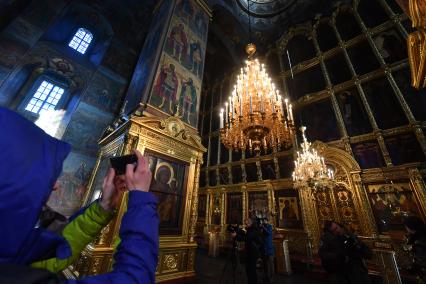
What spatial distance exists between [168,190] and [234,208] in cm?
671

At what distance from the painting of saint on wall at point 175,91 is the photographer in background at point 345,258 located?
213 inches

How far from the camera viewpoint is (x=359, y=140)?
25.7 ft

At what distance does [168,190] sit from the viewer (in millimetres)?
5184

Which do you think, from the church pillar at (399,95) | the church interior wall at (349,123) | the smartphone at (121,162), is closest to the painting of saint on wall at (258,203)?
the church interior wall at (349,123)

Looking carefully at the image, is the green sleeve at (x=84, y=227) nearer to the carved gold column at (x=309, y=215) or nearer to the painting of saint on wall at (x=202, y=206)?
the carved gold column at (x=309, y=215)

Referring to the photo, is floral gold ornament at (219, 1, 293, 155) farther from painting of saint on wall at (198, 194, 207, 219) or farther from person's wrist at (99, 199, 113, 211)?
painting of saint on wall at (198, 194, 207, 219)

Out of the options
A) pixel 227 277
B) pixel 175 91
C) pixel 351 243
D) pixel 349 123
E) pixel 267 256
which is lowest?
pixel 227 277

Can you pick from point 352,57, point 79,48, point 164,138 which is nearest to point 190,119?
point 164,138

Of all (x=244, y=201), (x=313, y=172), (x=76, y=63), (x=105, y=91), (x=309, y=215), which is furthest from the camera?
(x=105, y=91)

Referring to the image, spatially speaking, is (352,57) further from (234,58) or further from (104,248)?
(104,248)

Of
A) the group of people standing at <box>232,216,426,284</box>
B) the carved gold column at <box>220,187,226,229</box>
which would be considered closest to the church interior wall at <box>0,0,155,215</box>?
the carved gold column at <box>220,187,226,229</box>

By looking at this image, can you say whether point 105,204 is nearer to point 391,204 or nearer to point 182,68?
point 182,68

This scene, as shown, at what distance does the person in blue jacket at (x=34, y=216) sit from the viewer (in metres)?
0.51

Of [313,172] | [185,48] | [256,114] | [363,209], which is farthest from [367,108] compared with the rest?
[185,48]
